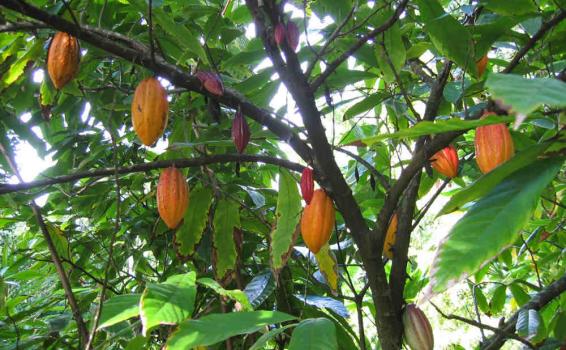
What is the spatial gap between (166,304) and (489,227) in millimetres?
363

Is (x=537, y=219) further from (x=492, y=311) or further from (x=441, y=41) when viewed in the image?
(x=441, y=41)

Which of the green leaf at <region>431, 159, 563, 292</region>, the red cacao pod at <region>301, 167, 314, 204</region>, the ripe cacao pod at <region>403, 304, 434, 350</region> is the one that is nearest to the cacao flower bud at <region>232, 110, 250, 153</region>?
the red cacao pod at <region>301, 167, 314, 204</region>

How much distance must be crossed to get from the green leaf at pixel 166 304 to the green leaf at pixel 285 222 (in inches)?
14.9

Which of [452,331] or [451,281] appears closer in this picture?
[451,281]

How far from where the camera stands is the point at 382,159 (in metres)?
1.54

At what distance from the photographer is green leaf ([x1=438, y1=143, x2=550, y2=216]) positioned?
0.44 meters

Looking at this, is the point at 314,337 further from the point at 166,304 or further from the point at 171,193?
the point at 171,193

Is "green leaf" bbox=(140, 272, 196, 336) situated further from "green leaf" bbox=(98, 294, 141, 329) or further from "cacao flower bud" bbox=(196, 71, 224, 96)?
"cacao flower bud" bbox=(196, 71, 224, 96)

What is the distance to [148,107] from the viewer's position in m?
0.96

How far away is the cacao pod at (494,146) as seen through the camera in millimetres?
774

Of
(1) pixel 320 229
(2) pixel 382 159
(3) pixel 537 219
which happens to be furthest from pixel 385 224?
(3) pixel 537 219

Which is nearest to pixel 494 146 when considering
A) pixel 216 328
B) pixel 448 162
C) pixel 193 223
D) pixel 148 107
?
pixel 448 162

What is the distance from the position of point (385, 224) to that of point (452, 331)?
11.8 ft

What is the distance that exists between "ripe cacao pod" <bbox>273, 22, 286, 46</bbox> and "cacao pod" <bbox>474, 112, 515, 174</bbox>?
346mm
